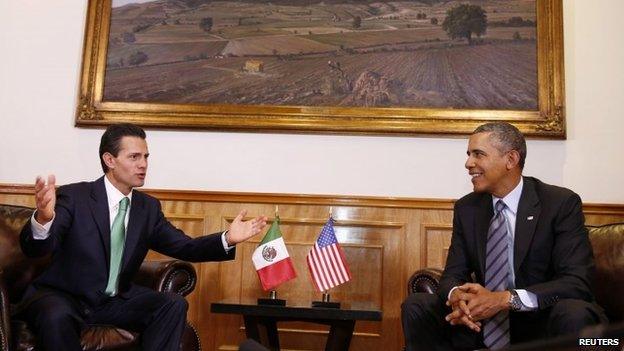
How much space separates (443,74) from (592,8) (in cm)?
118

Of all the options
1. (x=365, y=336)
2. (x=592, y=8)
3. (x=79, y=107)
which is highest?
(x=592, y=8)

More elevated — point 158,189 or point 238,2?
point 238,2

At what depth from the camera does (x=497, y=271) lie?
297 centimetres

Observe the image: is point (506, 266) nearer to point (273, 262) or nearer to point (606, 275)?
point (606, 275)

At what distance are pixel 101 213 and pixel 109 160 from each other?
354 mm

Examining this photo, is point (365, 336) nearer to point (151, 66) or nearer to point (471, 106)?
point (471, 106)

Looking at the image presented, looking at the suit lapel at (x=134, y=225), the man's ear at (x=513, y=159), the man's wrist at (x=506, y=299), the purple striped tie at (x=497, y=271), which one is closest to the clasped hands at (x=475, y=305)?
the man's wrist at (x=506, y=299)

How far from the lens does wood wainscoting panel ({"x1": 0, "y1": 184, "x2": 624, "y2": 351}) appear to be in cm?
437

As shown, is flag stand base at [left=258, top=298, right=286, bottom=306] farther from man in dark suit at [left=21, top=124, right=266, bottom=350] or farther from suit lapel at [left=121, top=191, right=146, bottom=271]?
suit lapel at [left=121, top=191, right=146, bottom=271]

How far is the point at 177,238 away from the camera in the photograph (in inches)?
140

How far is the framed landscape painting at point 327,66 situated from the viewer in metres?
4.50

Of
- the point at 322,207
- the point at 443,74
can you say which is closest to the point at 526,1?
the point at 443,74

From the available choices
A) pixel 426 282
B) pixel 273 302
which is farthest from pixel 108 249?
pixel 426 282

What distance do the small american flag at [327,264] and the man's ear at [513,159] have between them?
1.22m
